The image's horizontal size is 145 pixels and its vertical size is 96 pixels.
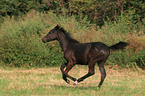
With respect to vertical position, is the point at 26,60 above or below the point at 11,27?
below

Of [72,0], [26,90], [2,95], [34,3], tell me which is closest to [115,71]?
[26,90]

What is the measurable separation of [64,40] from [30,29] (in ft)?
25.4

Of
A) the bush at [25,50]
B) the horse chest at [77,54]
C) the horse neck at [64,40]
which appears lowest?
the bush at [25,50]

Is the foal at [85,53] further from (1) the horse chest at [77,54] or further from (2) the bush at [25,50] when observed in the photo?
(2) the bush at [25,50]

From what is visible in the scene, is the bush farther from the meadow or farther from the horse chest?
the horse chest

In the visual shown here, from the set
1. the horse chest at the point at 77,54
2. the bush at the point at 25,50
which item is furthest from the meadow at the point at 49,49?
the horse chest at the point at 77,54

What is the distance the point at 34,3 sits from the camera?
24.2 m

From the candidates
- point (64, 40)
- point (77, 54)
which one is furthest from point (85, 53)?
point (64, 40)

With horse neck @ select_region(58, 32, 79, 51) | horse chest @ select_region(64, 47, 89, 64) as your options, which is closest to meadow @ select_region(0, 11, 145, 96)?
horse neck @ select_region(58, 32, 79, 51)

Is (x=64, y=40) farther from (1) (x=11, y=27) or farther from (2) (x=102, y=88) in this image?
(1) (x=11, y=27)

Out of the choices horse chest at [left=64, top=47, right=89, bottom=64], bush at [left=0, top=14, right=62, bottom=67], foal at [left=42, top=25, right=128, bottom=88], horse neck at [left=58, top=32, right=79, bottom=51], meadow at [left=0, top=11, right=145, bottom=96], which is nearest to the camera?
foal at [left=42, top=25, right=128, bottom=88]

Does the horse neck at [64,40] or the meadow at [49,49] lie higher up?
the horse neck at [64,40]

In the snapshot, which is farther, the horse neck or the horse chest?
the horse neck

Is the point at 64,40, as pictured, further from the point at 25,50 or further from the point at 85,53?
the point at 25,50
